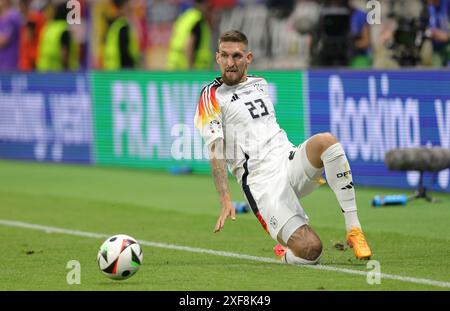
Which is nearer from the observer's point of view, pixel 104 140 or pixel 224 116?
pixel 224 116

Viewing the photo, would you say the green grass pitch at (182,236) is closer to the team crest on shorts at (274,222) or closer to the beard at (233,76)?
the team crest on shorts at (274,222)

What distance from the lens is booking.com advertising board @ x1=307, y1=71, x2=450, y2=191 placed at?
15.4m

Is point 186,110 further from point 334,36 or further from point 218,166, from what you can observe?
point 218,166

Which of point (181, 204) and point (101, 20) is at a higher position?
A: point (101, 20)

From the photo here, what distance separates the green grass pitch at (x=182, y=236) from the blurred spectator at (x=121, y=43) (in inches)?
143

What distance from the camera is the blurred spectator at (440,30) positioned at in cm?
1658

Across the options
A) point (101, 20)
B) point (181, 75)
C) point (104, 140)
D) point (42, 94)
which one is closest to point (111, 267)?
point (181, 75)

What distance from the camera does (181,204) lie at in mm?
15391

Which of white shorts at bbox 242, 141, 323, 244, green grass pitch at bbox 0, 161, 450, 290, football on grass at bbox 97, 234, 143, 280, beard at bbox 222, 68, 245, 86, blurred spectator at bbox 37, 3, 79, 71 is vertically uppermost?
beard at bbox 222, 68, 245, 86

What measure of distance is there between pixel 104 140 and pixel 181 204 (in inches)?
221

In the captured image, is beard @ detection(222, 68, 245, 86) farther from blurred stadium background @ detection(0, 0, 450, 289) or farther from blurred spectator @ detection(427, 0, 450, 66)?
blurred spectator @ detection(427, 0, 450, 66)

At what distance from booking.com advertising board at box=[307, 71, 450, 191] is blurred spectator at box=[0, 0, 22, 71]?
367 inches

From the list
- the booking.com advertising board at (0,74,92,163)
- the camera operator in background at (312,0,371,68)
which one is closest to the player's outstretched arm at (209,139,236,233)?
the camera operator in background at (312,0,371,68)

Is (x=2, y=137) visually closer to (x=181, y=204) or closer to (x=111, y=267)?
(x=181, y=204)
